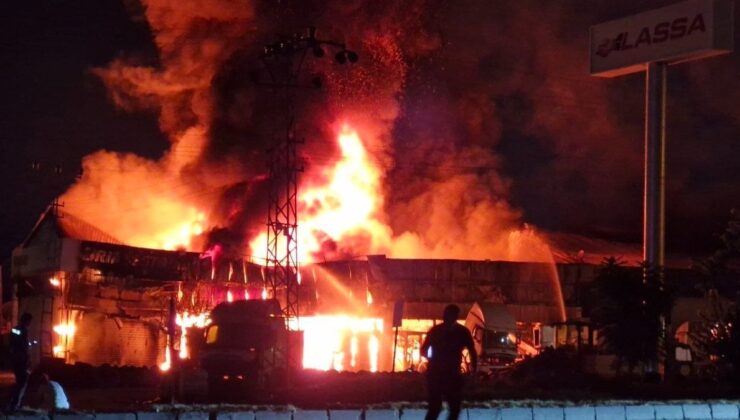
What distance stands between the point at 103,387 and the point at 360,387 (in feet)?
37.4

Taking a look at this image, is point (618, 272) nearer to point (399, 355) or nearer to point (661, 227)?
point (661, 227)

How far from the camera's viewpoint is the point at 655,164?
137 ft

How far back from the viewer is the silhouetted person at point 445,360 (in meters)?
12.6

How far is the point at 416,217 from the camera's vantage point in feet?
233

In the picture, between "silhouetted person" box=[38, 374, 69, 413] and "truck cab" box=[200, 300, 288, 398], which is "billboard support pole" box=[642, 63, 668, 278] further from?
"silhouetted person" box=[38, 374, 69, 413]

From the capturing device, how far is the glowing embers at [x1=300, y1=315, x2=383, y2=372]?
5012 centimetres

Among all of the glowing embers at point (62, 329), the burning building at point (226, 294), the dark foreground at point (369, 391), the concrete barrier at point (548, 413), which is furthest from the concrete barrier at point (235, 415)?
the glowing embers at point (62, 329)

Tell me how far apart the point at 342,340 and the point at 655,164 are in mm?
18594

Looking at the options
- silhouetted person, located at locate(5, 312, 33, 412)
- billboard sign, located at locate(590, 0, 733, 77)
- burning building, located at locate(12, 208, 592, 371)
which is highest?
billboard sign, located at locate(590, 0, 733, 77)

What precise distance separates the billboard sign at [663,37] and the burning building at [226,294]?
48.3 feet

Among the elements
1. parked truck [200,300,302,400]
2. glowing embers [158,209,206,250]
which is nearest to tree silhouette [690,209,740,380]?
parked truck [200,300,302,400]


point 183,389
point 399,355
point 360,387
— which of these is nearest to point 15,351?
point 183,389

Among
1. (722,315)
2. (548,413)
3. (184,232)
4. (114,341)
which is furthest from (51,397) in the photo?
(184,232)

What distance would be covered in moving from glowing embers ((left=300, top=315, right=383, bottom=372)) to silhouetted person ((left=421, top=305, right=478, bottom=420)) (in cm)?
3714
